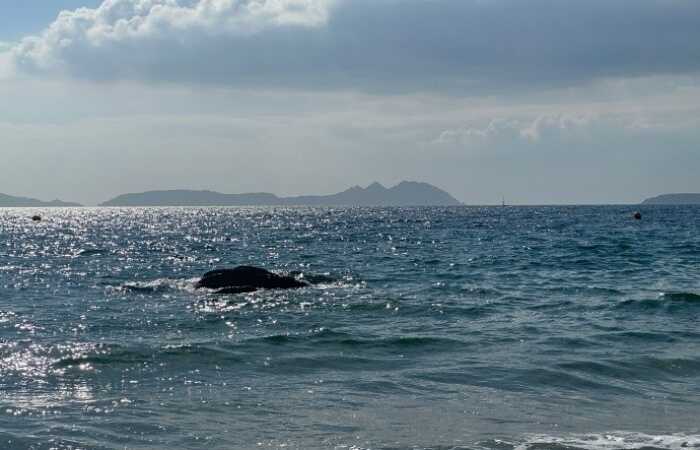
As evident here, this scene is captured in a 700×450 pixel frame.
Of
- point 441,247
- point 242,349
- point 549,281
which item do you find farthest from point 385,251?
point 242,349

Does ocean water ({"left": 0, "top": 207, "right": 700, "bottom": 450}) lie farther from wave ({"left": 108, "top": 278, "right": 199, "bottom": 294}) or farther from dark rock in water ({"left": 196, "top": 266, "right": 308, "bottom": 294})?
dark rock in water ({"left": 196, "top": 266, "right": 308, "bottom": 294})

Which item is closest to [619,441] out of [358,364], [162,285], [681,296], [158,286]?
[358,364]

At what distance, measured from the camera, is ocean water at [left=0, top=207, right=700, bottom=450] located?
12.5 metres

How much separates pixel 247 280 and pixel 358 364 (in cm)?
1660

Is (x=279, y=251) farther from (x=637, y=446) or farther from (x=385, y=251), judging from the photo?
(x=637, y=446)

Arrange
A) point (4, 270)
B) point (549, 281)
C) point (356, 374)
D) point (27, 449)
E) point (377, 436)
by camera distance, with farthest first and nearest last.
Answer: point (4, 270), point (549, 281), point (356, 374), point (377, 436), point (27, 449)

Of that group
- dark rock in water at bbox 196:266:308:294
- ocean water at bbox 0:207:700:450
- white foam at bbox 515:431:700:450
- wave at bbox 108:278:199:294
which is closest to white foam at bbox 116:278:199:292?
wave at bbox 108:278:199:294

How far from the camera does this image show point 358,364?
17.9 metres

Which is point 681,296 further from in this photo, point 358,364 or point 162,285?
point 162,285

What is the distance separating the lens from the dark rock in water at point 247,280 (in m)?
33.5

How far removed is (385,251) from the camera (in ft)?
203

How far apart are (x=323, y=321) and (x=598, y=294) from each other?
12985 mm

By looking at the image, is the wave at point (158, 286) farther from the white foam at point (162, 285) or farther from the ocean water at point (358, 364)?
the ocean water at point (358, 364)

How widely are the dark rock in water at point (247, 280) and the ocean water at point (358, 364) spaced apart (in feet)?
3.48
